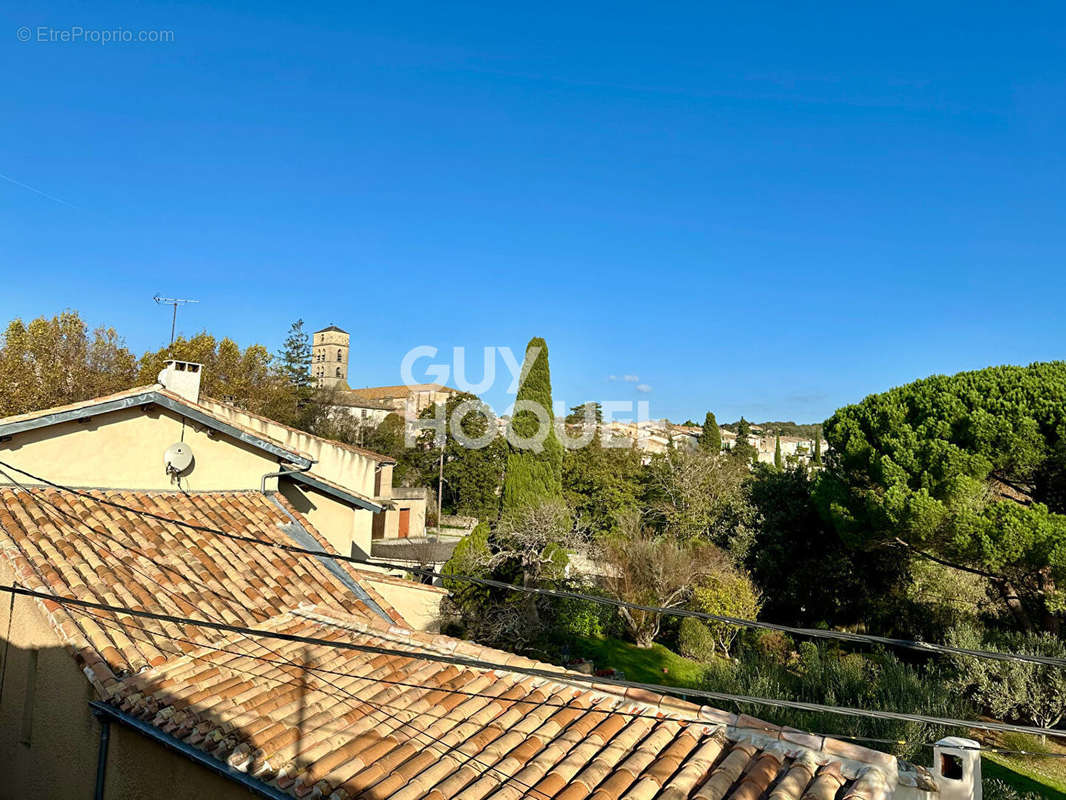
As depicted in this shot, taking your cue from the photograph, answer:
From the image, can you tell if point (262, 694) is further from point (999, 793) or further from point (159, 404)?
point (999, 793)

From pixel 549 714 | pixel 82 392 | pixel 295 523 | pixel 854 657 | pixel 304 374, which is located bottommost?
pixel 854 657

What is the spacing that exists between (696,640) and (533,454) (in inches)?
354

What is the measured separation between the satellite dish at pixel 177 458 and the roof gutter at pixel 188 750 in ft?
14.5

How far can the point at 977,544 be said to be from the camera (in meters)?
13.4

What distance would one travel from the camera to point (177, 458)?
29.3 ft

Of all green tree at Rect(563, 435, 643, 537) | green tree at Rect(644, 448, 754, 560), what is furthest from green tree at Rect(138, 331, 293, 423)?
green tree at Rect(644, 448, 754, 560)

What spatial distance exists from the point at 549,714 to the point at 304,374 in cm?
4520

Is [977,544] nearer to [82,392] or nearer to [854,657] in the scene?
[854,657]

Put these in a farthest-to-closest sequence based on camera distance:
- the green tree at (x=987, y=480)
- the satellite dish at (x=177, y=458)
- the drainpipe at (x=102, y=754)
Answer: the green tree at (x=987, y=480) → the satellite dish at (x=177, y=458) → the drainpipe at (x=102, y=754)

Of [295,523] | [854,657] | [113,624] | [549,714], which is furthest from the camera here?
[854,657]

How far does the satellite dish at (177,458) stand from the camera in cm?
892

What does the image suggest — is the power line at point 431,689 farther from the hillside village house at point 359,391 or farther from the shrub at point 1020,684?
the hillside village house at point 359,391

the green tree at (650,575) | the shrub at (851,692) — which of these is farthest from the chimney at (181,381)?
the green tree at (650,575)

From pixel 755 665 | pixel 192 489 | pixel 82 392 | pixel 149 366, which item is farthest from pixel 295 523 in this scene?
pixel 149 366
